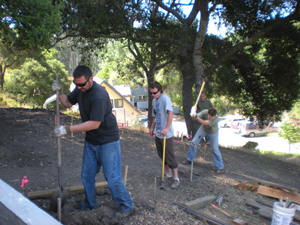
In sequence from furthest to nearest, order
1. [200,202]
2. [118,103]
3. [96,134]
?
[118,103]
[200,202]
[96,134]

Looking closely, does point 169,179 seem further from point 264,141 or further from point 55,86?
point 264,141

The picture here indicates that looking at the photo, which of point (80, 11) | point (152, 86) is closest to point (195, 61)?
point (80, 11)

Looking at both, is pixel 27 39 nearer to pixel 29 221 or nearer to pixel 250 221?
pixel 29 221

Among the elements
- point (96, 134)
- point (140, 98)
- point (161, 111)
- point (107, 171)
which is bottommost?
point (140, 98)

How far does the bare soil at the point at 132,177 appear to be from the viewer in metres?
3.24

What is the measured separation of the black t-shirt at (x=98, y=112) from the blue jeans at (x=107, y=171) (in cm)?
10

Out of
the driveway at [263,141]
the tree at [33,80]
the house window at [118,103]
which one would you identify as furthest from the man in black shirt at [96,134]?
the house window at [118,103]

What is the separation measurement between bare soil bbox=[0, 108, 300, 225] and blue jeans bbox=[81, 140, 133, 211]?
0.19 meters

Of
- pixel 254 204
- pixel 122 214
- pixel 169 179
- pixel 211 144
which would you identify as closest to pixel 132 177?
pixel 169 179

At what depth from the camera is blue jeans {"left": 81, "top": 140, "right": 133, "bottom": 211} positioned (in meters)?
3.01

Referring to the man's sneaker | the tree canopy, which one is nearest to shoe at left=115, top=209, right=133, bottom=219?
the man's sneaker

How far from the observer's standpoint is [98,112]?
2.76m

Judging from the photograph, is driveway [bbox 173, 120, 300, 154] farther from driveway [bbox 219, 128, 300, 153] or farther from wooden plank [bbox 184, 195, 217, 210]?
Answer: wooden plank [bbox 184, 195, 217, 210]

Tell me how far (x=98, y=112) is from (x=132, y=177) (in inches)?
96.0
